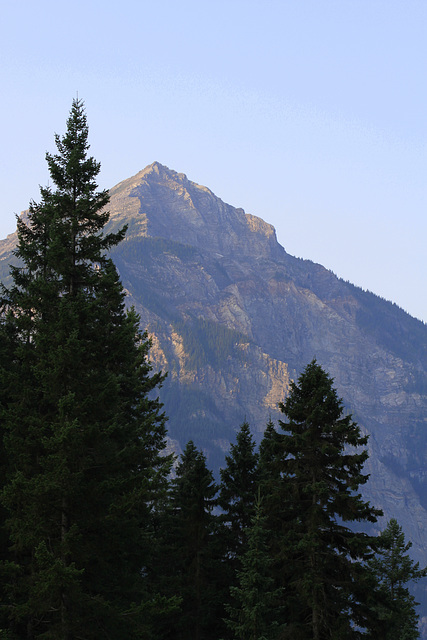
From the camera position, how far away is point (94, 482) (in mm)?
19250

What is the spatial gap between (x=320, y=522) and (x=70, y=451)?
35.4ft

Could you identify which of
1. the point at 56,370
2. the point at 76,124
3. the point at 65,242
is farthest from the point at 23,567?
the point at 76,124

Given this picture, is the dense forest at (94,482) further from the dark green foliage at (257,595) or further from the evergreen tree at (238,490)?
the evergreen tree at (238,490)

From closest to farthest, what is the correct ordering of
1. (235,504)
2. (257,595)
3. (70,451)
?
(70,451) < (257,595) < (235,504)

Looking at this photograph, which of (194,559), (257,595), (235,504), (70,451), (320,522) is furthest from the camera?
(235,504)

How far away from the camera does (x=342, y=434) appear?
1031 inches

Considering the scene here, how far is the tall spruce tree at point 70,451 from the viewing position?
18.2 meters

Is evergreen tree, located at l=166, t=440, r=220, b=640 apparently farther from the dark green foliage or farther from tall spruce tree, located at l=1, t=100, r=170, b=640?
tall spruce tree, located at l=1, t=100, r=170, b=640

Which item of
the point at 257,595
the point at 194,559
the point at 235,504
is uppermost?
the point at 235,504

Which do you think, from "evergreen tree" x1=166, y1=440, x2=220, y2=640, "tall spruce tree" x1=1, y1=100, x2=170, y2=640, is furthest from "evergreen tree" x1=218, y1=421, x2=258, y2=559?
"tall spruce tree" x1=1, y1=100, x2=170, y2=640

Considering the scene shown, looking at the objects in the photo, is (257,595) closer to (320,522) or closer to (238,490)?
(320,522)

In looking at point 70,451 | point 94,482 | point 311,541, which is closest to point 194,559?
point 311,541

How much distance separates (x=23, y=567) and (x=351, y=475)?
12492 millimetres

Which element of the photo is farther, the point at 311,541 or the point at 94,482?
the point at 311,541
